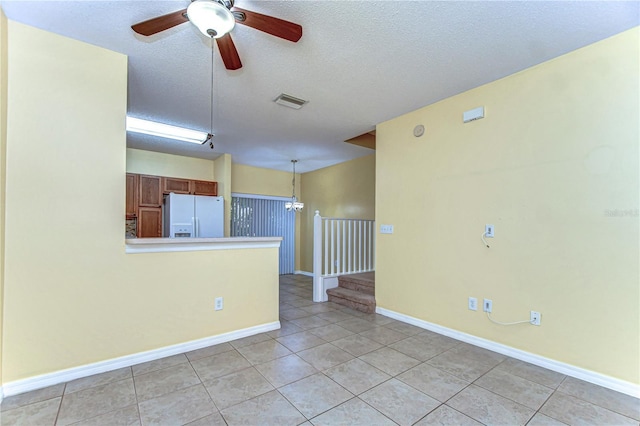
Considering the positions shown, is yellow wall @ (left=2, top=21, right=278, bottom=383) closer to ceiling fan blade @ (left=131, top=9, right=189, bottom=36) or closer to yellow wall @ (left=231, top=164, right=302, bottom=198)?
ceiling fan blade @ (left=131, top=9, right=189, bottom=36)

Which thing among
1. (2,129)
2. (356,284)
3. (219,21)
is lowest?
(356,284)

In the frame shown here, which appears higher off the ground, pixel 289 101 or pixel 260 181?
pixel 289 101

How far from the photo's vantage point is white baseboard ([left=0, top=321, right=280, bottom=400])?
1.98 m

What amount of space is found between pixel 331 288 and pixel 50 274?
353 cm

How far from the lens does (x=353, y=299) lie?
4.14 meters

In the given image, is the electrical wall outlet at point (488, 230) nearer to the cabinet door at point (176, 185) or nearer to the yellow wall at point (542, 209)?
the yellow wall at point (542, 209)

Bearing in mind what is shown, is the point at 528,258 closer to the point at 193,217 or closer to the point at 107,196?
the point at 107,196

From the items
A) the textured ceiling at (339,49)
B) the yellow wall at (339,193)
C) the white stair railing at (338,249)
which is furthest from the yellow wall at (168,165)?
the white stair railing at (338,249)

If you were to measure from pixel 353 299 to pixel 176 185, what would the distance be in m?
3.77

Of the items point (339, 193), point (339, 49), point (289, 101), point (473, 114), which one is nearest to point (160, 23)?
point (339, 49)

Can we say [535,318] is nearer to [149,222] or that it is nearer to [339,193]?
[339,193]

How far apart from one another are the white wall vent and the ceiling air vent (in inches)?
67.9

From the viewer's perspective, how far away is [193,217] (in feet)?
15.5

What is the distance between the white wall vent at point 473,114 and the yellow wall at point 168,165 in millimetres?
4715
